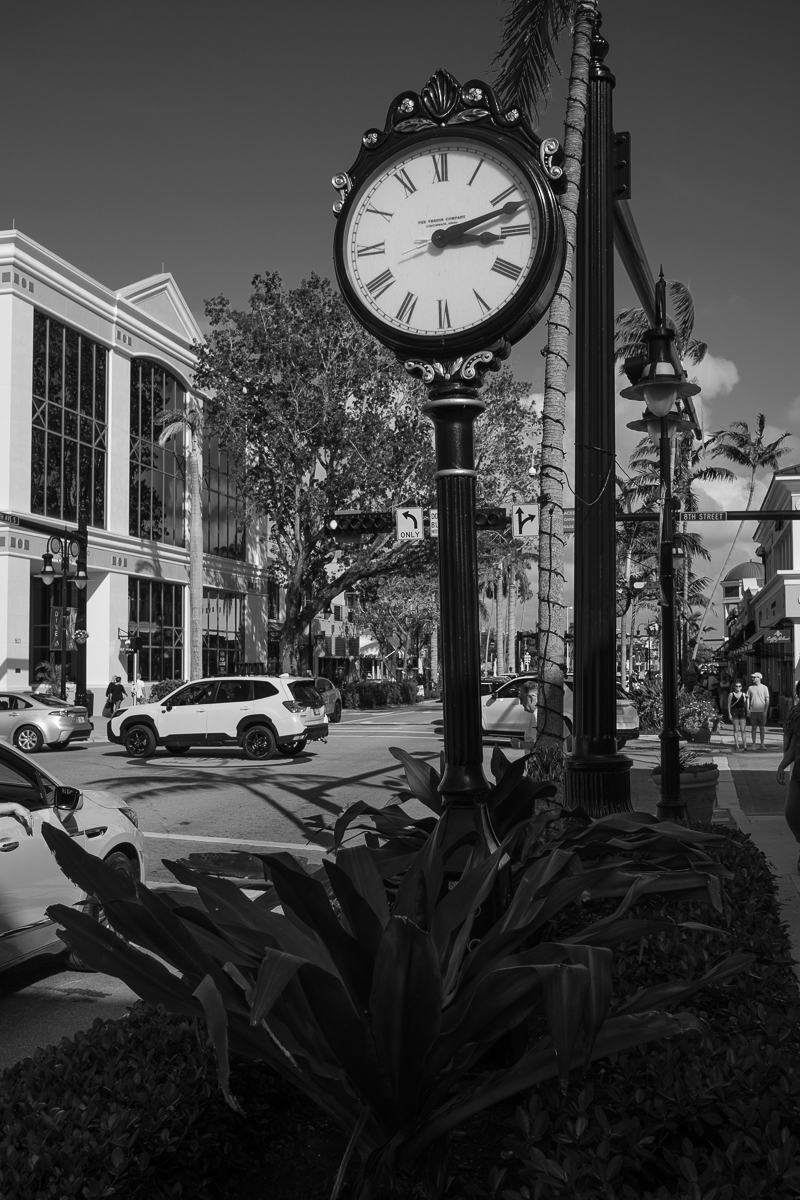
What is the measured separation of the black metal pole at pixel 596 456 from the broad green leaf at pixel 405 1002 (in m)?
4.73

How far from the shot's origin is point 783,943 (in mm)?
3918

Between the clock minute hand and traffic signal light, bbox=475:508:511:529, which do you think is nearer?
the clock minute hand

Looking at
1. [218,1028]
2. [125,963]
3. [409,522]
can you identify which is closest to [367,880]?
[125,963]

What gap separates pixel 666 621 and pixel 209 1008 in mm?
11328

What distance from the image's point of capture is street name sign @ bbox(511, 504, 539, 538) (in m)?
13.1

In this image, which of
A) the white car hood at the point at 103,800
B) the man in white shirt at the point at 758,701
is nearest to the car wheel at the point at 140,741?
the man in white shirt at the point at 758,701

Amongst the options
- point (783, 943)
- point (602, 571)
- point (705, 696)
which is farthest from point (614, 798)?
point (705, 696)

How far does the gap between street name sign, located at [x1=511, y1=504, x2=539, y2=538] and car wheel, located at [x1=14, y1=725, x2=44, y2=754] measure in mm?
14489

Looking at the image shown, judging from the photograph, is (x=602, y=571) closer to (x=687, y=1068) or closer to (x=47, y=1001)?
(x=47, y=1001)

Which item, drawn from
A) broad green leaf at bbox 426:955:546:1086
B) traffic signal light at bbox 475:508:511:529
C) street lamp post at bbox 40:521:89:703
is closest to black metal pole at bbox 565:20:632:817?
broad green leaf at bbox 426:955:546:1086

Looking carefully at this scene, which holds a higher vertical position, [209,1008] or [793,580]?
[793,580]

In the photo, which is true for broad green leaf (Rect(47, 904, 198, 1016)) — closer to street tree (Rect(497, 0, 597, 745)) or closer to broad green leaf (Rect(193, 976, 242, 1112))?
broad green leaf (Rect(193, 976, 242, 1112))

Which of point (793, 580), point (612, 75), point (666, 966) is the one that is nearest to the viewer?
point (666, 966)

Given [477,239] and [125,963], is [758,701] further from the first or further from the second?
[125,963]
